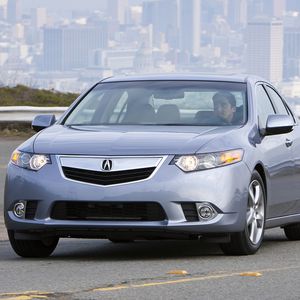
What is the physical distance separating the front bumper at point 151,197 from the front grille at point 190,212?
0.08ft

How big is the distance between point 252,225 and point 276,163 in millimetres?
726

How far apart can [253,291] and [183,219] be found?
1.73 metres

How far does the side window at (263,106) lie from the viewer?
36.1 ft

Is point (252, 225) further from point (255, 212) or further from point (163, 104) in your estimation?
point (163, 104)

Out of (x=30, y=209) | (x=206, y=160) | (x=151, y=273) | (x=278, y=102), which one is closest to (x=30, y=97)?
(x=278, y=102)

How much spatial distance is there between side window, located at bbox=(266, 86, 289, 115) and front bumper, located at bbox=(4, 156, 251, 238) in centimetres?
189

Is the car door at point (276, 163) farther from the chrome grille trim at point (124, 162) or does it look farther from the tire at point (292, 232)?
the chrome grille trim at point (124, 162)

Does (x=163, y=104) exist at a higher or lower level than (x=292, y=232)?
higher

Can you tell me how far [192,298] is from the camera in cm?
784

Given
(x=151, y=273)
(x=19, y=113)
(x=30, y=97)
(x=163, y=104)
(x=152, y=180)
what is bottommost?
(x=30, y=97)

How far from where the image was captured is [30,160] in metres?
10.0

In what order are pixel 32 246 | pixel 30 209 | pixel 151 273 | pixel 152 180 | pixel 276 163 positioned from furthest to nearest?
pixel 276 163
pixel 32 246
pixel 30 209
pixel 152 180
pixel 151 273

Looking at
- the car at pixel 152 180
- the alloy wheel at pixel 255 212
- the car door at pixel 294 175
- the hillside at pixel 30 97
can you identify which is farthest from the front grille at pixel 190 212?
the hillside at pixel 30 97

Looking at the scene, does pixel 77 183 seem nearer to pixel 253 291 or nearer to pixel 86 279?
pixel 86 279
